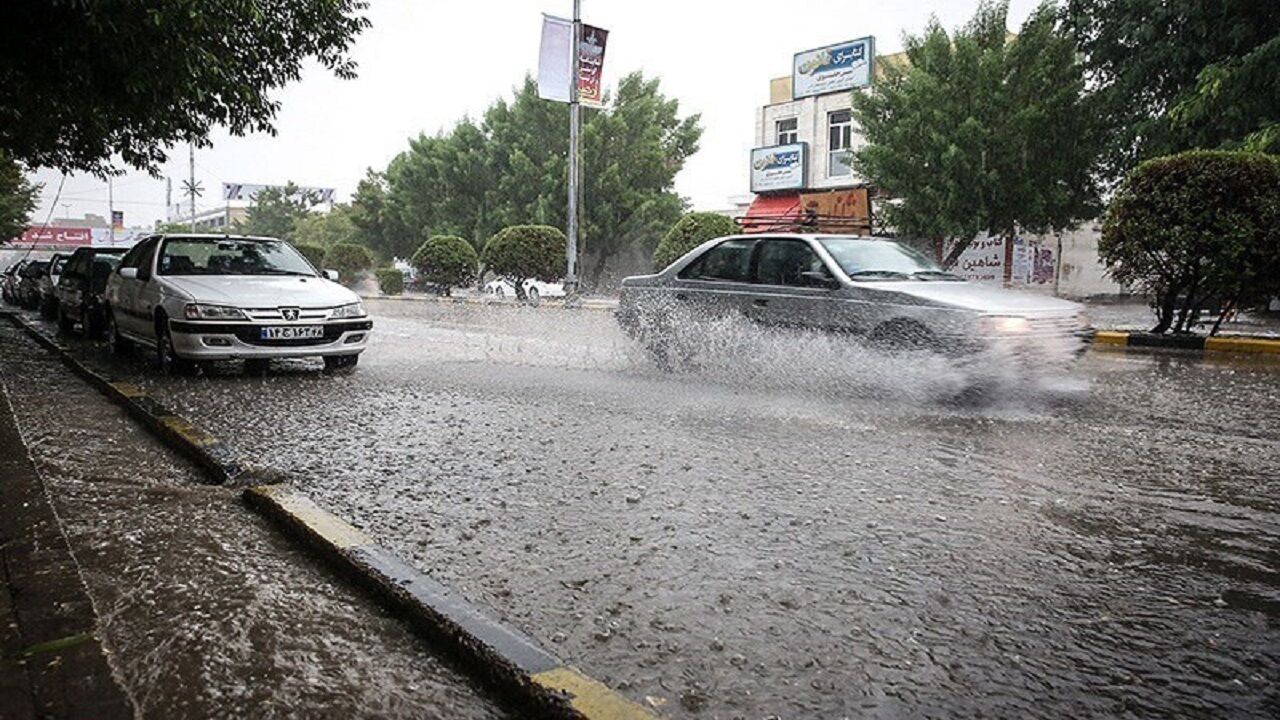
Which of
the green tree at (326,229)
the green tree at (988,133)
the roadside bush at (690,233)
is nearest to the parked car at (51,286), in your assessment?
the roadside bush at (690,233)

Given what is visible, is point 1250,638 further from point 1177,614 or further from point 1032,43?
point 1032,43

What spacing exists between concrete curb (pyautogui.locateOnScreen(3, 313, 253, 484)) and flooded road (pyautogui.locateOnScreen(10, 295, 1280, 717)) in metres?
0.25

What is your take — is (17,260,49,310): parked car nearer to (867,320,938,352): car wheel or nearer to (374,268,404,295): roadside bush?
(374,268,404,295): roadside bush

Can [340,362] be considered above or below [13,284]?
below

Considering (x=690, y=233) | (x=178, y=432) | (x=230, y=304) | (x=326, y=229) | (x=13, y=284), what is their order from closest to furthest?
(x=178, y=432) → (x=230, y=304) → (x=13, y=284) → (x=690, y=233) → (x=326, y=229)

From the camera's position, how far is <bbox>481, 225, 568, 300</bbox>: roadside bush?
3259 centimetres

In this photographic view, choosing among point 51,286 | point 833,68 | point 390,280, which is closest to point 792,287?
point 51,286

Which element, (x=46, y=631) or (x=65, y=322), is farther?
(x=65, y=322)

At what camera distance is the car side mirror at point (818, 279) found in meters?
7.98

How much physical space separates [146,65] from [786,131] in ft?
108

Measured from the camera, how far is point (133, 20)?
21.7 feet

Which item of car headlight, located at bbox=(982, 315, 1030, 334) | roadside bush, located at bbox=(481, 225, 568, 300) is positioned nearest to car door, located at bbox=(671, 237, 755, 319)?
car headlight, located at bbox=(982, 315, 1030, 334)

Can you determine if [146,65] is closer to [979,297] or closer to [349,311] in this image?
[349,311]

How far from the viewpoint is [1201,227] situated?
40.1ft
